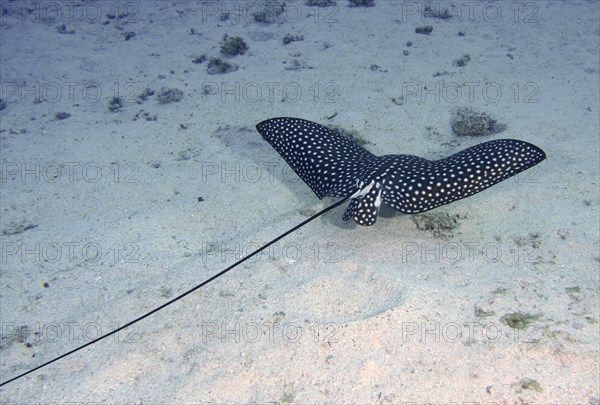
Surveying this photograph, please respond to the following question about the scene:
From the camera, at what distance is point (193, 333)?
13.5 feet

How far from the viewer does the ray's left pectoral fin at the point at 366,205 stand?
184 inches

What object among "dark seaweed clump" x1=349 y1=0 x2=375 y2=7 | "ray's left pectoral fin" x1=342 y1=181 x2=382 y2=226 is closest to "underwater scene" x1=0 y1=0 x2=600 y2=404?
"ray's left pectoral fin" x1=342 y1=181 x2=382 y2=226

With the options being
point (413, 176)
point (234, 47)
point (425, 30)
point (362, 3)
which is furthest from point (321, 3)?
point (413, 176)

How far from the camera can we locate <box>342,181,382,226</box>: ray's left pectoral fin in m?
4.68

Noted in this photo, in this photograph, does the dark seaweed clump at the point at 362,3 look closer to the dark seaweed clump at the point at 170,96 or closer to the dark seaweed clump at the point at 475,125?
the dark seaweed clump at the point at 170,96

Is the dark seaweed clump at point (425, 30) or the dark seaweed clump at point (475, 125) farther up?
the dark seaweed clump at point (425, 30)

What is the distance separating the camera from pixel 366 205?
15.4ft

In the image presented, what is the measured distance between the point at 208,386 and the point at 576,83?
930 cm

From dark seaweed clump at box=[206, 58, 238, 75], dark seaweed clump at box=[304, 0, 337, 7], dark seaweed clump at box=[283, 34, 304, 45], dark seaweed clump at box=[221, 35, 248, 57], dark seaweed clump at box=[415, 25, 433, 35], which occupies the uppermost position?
dark seaweed clump at box=[304, 0, 337, 7]

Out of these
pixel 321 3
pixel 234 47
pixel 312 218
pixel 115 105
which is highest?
pixel 321 3

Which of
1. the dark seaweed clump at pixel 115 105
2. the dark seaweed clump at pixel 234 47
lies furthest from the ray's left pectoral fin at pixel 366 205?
the dark seaweed clump at pixel 234 47

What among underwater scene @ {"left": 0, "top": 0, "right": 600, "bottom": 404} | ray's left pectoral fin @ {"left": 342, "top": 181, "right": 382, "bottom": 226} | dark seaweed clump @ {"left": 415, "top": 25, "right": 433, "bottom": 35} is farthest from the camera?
dark seaweed clump @ {"left": 415, "top": 25, "right": 433, "bottom": 35}

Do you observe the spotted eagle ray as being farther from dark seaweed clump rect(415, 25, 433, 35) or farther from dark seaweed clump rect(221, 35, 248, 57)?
dark seaweed clump rect(415, 25, 433, 35)

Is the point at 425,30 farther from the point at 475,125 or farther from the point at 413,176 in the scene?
the point at 413,176
